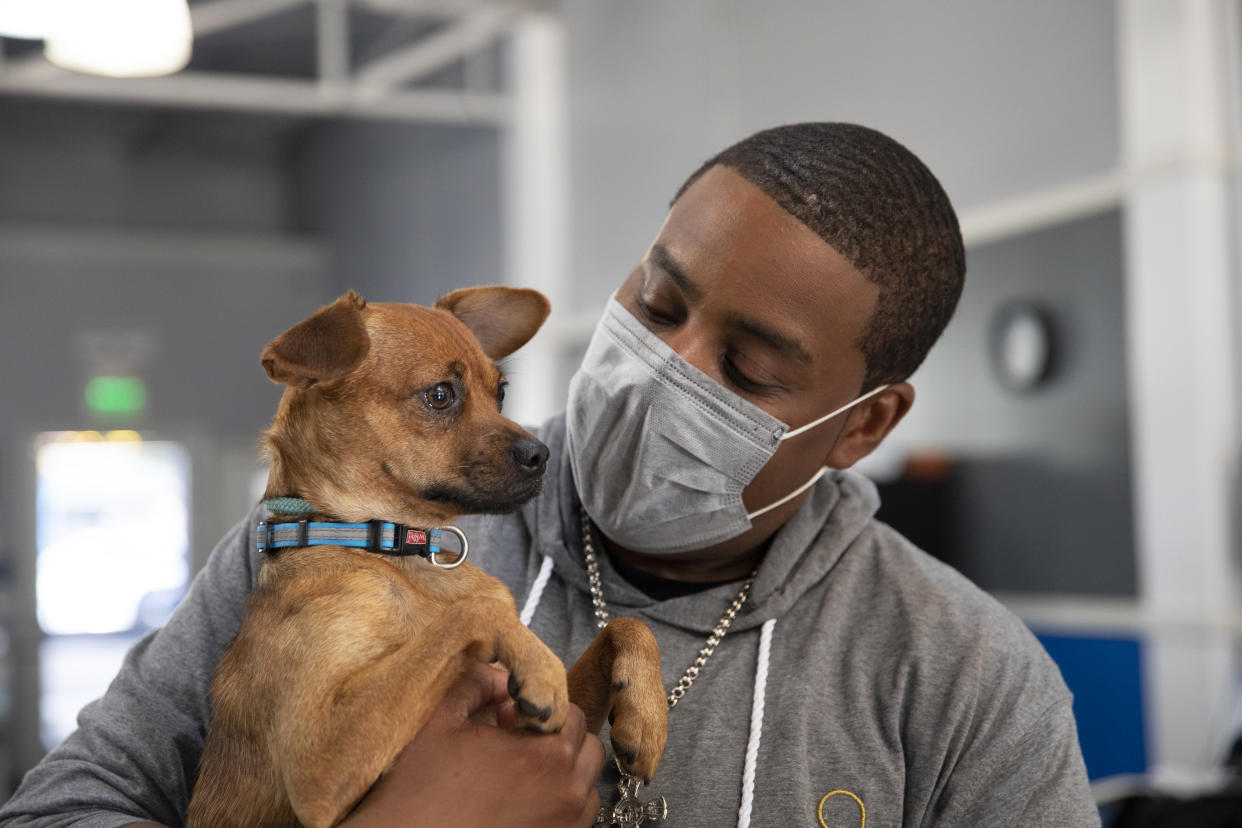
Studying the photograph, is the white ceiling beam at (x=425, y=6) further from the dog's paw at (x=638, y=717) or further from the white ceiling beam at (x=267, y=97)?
the dog's paw at (x=638, y=717)

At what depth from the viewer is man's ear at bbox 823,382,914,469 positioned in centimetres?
170

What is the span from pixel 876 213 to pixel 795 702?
626 mm

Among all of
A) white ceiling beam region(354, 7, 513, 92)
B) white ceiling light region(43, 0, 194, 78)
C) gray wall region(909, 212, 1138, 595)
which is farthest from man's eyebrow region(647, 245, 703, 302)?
white ceiling beam region(354, 7, 513, 92)

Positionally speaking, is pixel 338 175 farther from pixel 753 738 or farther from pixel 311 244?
pixel 753 738

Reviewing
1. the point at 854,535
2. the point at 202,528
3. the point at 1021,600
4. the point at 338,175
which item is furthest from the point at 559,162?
the point at 854,535

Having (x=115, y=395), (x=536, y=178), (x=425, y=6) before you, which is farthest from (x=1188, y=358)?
(x=115, y=395)

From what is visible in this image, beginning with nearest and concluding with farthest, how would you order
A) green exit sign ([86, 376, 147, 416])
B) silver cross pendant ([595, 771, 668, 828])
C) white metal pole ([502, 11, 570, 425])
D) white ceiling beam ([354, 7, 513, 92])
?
silver cross pendant ([595, 771, 668, 828]) < white metal pole ([502, 11, 570, 425]) < white ceiling beam ([354, 7, 513, 92]) < green exit sign ([86, 376, 147, 416])

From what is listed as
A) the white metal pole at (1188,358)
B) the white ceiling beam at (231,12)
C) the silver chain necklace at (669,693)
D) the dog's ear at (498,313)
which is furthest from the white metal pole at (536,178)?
the silver chain necklace at (669,693)

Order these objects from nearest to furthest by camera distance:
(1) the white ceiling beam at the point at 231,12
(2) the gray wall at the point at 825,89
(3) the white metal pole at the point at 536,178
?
(2) the gray wall at the point at 825,89 < (1) the white ceiling beam at the point at 231,12 < (3) the white metal pole at the point at 536,178

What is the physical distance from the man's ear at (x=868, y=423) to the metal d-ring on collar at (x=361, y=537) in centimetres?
57

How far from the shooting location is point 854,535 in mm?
1609

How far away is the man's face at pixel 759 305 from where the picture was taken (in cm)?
147

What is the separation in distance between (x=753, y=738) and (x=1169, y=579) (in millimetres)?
3590

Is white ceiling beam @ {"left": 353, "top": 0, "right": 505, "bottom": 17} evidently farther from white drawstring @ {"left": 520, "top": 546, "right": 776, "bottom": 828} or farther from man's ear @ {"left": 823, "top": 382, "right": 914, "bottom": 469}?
white drawstring @ {"left": 520, "top": 546, "right": 776, "bottom": 828}
